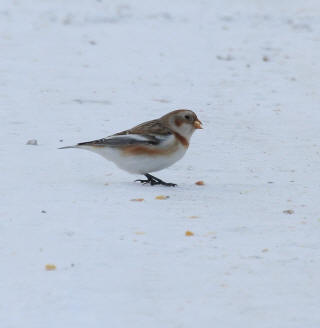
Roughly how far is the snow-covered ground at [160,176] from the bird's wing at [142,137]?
31cm

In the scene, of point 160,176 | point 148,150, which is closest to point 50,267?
point 148,150

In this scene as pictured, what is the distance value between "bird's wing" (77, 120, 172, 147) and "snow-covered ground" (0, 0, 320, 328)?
0.31 metres

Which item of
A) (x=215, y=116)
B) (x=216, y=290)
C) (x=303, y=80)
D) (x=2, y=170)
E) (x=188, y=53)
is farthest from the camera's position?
(x=188, y=53)

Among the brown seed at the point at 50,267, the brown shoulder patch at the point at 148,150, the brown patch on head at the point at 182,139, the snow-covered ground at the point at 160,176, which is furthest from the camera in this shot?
the brown patch on head at the point at 182,139

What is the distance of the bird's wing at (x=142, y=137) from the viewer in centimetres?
616

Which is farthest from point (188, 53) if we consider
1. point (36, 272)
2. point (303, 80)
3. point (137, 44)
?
point (36, 272)

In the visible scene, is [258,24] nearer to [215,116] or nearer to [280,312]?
[215,116]

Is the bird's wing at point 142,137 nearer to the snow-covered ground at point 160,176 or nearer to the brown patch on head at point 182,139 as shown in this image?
the brown patch on head at point 182,139

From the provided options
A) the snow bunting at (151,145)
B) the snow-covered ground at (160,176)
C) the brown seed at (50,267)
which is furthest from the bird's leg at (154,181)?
the brown seed at (50,267)

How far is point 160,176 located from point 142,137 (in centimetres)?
69

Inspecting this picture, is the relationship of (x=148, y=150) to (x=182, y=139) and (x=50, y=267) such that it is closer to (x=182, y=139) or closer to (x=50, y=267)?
(x=182, y=139)

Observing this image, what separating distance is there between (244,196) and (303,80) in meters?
5.38

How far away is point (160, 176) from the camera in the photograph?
6.80 m

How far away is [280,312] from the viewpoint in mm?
3883
